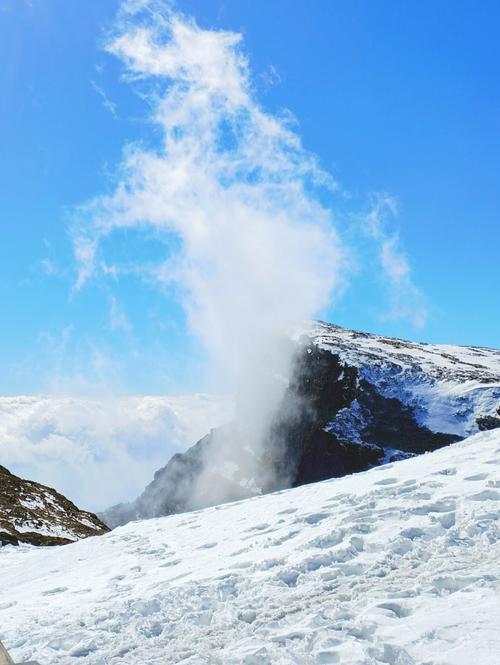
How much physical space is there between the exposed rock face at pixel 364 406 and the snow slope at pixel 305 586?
62.6 metres

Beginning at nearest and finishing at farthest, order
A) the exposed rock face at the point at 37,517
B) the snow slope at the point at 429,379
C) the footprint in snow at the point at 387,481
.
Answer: the footprint in snow at the point at 387,481
the exposed rock face at the point at 37,517
the snow slope at the point at 429,379

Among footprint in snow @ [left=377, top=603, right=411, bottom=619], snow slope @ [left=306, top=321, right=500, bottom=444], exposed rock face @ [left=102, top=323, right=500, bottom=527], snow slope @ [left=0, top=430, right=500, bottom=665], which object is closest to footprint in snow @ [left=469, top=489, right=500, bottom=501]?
snow slope @ [left=0, top=430, right=500, bottom=665]

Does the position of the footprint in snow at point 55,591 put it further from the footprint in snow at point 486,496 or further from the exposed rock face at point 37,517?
the exposed rock face at point 37,517

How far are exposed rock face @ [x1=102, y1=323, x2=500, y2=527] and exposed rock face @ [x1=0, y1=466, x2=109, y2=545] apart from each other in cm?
4430

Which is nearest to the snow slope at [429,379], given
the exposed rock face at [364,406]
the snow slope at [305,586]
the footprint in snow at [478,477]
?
the exposed rock face at [364,406]

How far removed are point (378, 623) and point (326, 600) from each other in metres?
1.24

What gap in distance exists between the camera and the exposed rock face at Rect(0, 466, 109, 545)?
1066 inches

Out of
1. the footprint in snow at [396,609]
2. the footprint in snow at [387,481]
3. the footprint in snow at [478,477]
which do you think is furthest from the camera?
the footprint in snow at [387,481]

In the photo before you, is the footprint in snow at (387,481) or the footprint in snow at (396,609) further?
the footprint in snow at (387,481)

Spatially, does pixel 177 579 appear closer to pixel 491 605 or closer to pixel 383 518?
pixel 383 518

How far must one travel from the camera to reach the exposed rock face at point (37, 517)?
27078 millimetres

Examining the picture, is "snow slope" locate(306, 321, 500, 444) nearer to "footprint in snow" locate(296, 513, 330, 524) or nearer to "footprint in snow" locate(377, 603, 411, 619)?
"footprint in snow" locate(296, 513, 330, 524)

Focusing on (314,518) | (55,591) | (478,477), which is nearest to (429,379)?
(478,477)

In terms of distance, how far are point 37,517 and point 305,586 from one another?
29223mm
